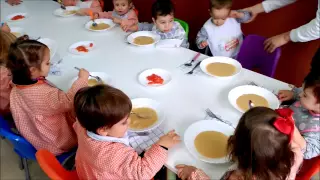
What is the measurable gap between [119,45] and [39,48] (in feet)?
2.20

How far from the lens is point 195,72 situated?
1.75m

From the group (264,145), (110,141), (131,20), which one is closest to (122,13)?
(131,20)

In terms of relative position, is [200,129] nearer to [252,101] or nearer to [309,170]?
[252,101]

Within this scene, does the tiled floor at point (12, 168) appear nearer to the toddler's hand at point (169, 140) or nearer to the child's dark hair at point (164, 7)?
the toddler's hand at point (169, 140)

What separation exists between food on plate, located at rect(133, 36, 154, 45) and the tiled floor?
45.0 inches

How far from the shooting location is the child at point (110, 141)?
1.15 m

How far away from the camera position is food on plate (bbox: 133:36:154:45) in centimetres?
210

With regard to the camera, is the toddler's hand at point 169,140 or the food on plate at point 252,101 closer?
the toddler's hand at point 169,140

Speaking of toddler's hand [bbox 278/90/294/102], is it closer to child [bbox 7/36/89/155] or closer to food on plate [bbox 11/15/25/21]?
child [bbox 7/36/89/155]

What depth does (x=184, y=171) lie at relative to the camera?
1.15 metres

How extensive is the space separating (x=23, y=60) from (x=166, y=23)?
3.60 feet

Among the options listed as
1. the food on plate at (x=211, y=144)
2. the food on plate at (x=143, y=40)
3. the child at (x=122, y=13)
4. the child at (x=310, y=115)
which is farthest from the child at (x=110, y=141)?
the child at (x=122, y=13)

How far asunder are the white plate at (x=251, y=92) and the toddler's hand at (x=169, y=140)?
1.20 feet

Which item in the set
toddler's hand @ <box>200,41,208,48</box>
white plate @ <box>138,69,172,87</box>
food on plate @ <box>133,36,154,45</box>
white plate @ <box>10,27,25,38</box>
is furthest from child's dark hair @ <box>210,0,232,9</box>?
white plate @ <box>10,27,25,38</box>
